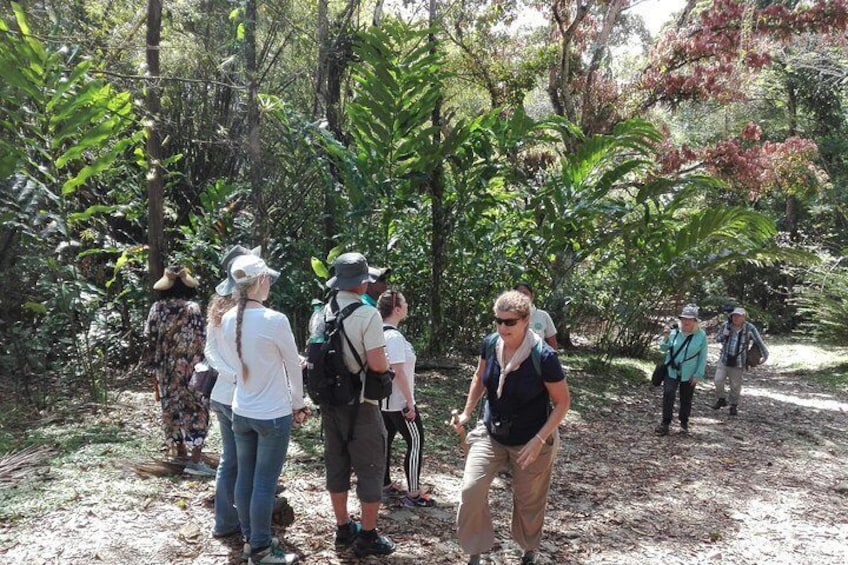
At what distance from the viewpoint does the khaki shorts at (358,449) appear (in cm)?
405

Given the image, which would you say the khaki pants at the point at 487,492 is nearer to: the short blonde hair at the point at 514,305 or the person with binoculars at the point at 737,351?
the short blonde hair at the point at 514,305

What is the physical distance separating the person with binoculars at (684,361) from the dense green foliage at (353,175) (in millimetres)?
2128

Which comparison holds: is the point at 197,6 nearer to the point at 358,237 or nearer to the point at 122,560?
the point at 358,237

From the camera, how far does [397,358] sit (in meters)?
4.68

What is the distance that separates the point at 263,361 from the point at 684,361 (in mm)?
6038

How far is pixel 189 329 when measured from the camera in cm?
527

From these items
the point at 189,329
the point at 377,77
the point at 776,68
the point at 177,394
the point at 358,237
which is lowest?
the point at 177,394

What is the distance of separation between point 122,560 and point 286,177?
6.12m

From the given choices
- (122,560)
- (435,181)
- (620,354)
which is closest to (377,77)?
(435,181)

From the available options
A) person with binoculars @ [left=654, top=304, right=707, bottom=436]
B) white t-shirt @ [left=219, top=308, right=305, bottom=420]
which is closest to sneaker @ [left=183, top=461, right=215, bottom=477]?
white t-shirt @ [left=219, top=308, right=305, bottom=420]

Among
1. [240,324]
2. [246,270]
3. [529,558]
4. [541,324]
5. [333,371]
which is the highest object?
[246,270]

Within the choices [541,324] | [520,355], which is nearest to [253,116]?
[541,324]

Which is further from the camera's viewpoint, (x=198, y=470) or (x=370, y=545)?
(x=198, y=470)

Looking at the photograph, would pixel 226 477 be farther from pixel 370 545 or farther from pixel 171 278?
pixel 171 278
